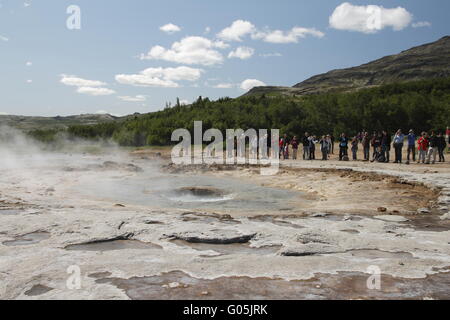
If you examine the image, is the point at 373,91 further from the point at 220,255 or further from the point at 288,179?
the point at 220,255

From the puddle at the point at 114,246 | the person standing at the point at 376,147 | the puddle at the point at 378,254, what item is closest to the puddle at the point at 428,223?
the puddle at the point at 378,254

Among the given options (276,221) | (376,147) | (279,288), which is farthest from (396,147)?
(279,288)

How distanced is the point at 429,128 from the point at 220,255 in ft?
101

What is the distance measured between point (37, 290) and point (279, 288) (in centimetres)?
246

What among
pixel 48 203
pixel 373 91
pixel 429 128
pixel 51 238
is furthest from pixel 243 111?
pixel 51 238

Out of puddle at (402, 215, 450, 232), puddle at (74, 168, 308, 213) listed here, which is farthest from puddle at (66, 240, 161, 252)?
puddle at (402, 215, 450, 232)

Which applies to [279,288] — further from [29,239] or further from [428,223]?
[428,223]

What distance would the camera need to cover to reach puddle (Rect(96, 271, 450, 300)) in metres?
4.27

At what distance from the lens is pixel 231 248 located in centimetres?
612

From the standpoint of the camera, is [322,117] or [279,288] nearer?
[279,288]

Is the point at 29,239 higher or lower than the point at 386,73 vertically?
lower

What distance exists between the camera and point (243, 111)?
41.3 meters

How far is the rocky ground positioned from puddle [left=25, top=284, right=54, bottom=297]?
0.03 feet

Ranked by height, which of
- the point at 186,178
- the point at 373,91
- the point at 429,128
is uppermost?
the point at 373,91
